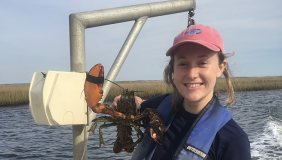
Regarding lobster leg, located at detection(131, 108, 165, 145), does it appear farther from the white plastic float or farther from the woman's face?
the white plastic float

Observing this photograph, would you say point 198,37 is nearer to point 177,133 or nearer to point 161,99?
point 177,133

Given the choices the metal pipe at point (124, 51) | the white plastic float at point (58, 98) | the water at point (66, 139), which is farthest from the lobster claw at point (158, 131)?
the water at point (66, 139)

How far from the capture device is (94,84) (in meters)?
2.38

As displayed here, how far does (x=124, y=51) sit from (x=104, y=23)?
0.52m

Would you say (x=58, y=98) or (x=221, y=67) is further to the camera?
(x=58, y=98)

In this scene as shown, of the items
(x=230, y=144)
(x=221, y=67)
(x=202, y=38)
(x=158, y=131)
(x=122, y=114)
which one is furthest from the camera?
(x=122, y=114)

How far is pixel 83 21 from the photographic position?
2.90 m

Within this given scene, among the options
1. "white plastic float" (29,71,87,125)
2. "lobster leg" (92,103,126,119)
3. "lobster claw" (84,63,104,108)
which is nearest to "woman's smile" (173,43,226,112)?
"lobster claw" (84,63,104,108)

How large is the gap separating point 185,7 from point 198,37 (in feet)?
6.86

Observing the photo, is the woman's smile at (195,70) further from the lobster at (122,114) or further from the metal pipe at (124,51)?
the metal pipe at (124,51)

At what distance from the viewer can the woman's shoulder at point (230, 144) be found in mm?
1691

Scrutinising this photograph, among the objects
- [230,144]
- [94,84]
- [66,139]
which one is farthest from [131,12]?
[66,139]

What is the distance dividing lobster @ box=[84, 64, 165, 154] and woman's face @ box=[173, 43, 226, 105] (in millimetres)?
460

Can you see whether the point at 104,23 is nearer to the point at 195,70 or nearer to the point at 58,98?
the point at 58,98
